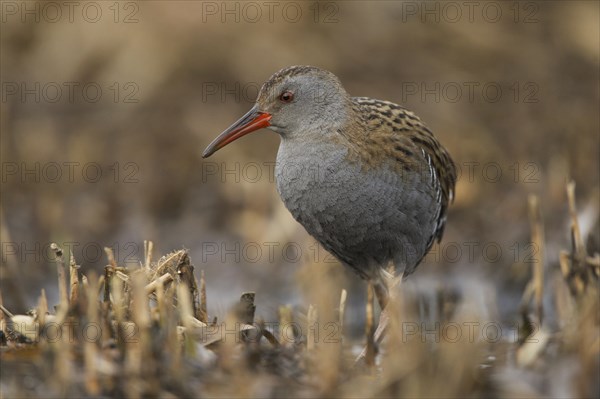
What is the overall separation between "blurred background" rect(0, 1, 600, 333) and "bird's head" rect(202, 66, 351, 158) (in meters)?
1.48

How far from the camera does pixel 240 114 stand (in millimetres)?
8352

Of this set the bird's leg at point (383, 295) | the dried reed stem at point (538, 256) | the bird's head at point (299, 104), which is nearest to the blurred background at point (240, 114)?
the dried reed stem at point (538, 256)

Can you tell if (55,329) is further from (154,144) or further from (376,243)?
(154,144)

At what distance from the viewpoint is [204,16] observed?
8.83 metres

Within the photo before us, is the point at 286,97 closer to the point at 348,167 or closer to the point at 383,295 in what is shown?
the point at 348,167

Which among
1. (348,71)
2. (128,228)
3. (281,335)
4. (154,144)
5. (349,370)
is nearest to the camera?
(349,370)

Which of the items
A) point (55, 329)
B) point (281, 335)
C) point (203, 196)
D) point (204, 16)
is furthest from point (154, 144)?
point (55, 329)

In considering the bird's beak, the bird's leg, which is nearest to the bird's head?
the bird's beak

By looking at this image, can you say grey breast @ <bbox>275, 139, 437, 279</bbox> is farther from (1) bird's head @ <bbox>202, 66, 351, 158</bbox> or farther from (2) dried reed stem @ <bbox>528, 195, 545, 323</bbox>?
(2) dried reed stem @ <bbox>528, 195, 545, 323</bbox>

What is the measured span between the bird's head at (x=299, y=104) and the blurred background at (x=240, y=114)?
1479 millimetres

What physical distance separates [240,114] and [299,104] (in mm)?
3083

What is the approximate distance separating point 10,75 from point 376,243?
14.6ft

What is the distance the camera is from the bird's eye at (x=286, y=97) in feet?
17.4

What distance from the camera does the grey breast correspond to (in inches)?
202
